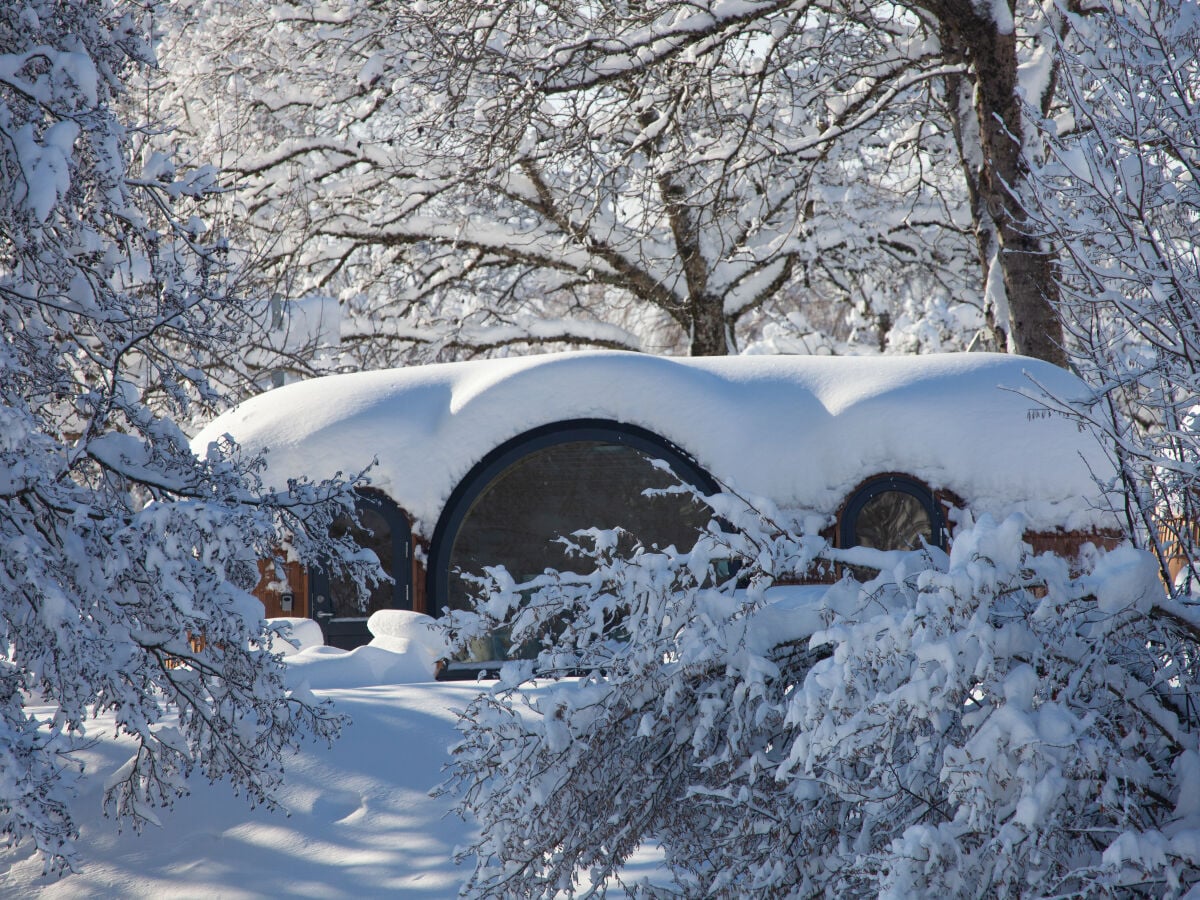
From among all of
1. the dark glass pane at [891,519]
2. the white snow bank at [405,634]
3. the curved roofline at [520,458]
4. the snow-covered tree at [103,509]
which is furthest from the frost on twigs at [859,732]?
the dark glass pane at [891,519]

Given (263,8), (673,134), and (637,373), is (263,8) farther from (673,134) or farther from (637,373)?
(637,373)

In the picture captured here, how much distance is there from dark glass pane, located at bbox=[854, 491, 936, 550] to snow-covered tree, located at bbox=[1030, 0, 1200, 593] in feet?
13.9

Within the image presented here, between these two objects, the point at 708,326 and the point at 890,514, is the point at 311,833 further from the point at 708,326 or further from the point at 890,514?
the point at 708,326

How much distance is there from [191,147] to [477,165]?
18.9 ft

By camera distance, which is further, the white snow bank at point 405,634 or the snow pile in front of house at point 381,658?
the white snow bank at point 405,634

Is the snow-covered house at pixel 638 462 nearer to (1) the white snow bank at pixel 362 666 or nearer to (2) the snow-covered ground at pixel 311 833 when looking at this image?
(1) the white snow bank at pixel 362 666

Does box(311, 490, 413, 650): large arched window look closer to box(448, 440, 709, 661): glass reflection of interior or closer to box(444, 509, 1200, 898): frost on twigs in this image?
box(448, 440, 709, 661): glass reflection of interior

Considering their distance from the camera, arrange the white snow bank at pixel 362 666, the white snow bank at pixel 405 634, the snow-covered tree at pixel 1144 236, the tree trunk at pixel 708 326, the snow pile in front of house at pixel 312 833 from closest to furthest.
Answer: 1. the snow-covered tree at pixel 1144 236
2. the snow pile in front of house at pixel 312 833
3. the white snow bank at pixel 362 666
4. the white snow bank at pixel 405 634
5. the tree trunk at pixel 708 326

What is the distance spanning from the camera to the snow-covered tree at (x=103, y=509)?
4.01 metres

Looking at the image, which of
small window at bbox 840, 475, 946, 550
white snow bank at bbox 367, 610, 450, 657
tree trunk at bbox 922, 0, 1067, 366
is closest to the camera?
white snow bank at bbox 367, 610, 450, 657

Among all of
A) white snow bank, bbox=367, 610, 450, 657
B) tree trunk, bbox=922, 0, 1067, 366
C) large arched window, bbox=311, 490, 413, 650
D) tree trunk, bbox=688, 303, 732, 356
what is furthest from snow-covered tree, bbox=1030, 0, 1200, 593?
tree trunk, bbox=688, 303, 732, 356

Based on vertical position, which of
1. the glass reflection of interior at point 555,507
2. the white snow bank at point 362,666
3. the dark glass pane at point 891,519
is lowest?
the white snow bank at point 362,666

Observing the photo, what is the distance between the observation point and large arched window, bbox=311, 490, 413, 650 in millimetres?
7617

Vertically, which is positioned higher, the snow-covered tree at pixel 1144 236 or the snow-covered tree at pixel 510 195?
the snow-covered tree at pixel 510 195
